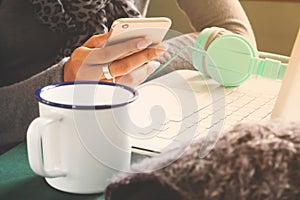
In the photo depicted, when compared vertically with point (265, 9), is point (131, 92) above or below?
above

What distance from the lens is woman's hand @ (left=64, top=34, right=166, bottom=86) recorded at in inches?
24.5

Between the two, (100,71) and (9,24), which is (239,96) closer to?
(100,71)

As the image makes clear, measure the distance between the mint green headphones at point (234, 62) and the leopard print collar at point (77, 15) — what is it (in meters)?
0.27

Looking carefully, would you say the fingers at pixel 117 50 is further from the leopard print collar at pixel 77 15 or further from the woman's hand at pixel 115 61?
the leopard print collar at pixel 77 15

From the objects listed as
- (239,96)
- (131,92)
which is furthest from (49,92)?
(239,96)

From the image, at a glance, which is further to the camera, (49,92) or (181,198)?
(49,92)

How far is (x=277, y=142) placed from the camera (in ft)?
0.91

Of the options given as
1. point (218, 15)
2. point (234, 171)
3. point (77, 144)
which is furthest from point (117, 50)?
point (218, 15)

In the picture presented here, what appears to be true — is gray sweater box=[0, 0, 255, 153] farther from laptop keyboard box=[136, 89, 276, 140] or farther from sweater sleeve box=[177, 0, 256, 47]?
laptop keyboard box=[136, 89, 276, 140]

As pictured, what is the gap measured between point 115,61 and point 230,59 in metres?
0.21

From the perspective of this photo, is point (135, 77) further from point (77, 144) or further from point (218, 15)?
point (218, 15)

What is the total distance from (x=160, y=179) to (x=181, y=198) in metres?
0.02

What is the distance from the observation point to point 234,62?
73 centimetres

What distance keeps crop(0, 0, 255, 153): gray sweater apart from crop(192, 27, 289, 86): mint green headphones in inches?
3.3
